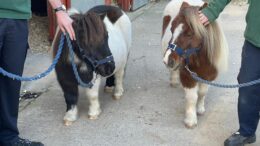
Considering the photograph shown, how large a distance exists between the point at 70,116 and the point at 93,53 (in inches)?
32.6

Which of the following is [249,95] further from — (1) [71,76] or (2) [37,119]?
(2) [37,119]

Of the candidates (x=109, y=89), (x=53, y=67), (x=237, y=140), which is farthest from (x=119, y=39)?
(x=237, y=140)

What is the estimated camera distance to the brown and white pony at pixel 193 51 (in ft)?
11.9

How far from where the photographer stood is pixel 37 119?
4266 mm

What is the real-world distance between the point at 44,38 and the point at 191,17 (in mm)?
3776

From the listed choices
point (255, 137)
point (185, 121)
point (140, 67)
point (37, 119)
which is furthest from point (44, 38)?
point (255, 137)

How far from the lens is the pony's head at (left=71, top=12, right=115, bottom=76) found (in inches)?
142

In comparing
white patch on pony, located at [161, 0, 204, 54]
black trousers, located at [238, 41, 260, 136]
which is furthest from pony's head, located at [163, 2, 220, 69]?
white patch on pony, located at [161, 0, 204, 54]

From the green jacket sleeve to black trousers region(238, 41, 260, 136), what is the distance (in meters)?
0.34

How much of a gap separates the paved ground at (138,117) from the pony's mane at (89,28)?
0.93m

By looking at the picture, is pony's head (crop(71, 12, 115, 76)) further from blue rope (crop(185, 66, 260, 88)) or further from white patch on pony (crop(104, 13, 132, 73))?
blue rope (crop(185, 66, 260, 88))

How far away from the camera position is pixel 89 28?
360 centimetres

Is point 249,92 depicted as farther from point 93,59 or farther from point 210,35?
point 93,59

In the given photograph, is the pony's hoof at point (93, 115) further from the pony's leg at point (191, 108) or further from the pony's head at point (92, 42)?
the pony's leg at point (191, 108)
